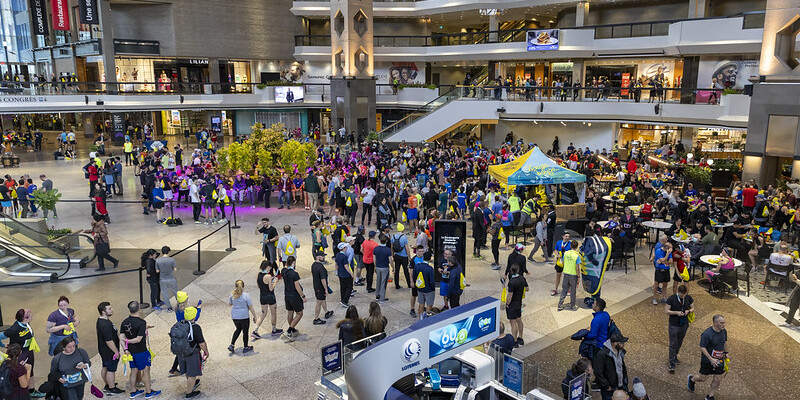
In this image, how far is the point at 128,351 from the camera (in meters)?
8.14

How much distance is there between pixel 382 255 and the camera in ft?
37.0

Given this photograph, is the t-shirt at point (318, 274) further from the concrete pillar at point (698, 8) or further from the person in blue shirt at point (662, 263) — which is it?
the concrete pillar at point (698, 8)

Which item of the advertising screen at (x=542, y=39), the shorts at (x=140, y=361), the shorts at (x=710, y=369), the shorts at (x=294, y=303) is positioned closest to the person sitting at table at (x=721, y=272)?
the shorts at (x=710, y=369)

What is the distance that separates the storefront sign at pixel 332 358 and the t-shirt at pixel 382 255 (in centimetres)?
388

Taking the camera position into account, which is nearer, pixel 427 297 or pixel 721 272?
pixel 427 297

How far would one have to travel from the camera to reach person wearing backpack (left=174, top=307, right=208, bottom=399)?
8039mm

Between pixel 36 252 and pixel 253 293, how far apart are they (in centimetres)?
573

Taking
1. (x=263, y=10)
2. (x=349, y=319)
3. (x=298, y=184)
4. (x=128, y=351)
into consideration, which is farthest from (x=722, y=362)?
(x=263, y=10)

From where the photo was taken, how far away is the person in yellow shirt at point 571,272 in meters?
11.1

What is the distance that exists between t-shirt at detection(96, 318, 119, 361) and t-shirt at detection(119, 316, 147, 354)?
168 mm

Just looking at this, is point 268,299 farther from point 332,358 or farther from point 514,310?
point 514,310

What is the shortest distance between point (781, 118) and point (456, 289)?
608 inches

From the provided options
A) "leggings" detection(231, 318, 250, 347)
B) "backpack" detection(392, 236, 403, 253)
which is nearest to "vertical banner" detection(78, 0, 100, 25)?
"backpack" detection(392, 236, 403, 253)

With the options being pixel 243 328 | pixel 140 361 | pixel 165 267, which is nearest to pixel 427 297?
pixel 243 328
